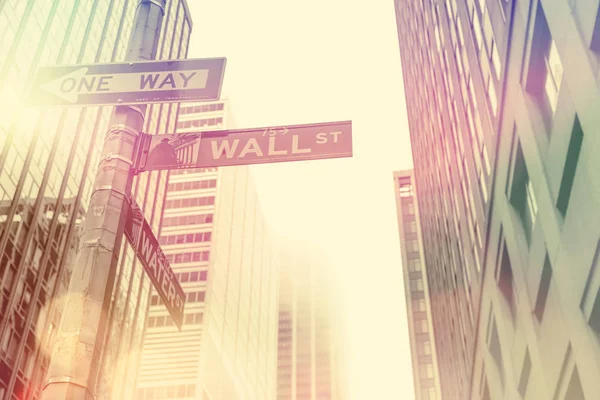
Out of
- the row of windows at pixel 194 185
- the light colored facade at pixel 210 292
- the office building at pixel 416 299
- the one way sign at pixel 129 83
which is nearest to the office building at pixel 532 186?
the one way sign at pixel 129 83

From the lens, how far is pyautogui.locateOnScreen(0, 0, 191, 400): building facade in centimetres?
4316

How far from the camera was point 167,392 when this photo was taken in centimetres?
9594

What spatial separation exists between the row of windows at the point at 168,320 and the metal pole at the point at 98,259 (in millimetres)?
97914

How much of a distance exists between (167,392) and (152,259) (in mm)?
95800

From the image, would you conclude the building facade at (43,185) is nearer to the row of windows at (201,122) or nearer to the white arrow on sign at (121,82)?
the white arrow on sign at (121,82)

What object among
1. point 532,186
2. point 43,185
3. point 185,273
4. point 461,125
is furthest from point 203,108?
point 532,186

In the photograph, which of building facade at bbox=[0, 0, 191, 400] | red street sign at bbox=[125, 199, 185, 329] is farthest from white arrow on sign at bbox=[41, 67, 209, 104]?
building facade at bbox=[0, 0, 191, 400]

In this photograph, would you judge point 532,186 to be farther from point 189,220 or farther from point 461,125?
point 189,220

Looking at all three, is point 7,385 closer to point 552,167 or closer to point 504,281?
point 504,281

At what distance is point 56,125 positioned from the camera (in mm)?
52469

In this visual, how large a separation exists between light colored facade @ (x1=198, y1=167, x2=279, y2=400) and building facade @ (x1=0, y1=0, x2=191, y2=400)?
43.1 meters

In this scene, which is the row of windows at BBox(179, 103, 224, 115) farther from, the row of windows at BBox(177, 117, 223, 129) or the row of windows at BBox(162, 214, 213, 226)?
the row of windows at BBox(162, 214, 213, 226)

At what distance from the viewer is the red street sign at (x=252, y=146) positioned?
264 inches

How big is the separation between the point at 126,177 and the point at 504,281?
19.2 meters
